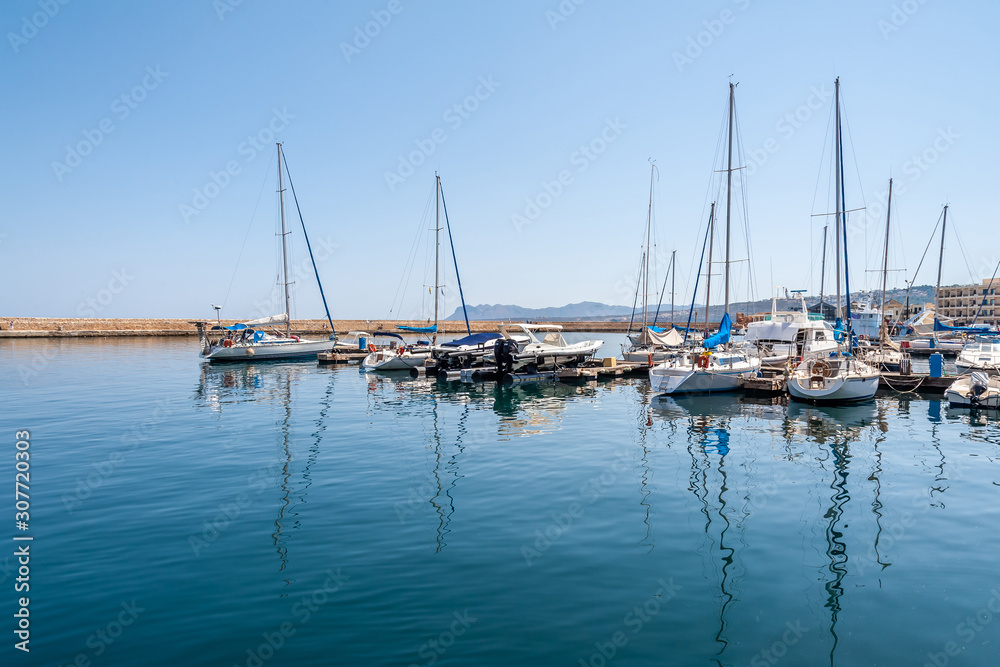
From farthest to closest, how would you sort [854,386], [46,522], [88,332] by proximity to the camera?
1. [88,332]
2. [854,386]
3. [46,522]

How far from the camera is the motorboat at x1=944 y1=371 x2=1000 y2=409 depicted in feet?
80.9

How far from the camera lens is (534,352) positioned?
37656 millimetres

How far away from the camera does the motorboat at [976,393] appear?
24656 mm

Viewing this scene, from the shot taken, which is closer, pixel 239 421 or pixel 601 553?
pixel 601 553

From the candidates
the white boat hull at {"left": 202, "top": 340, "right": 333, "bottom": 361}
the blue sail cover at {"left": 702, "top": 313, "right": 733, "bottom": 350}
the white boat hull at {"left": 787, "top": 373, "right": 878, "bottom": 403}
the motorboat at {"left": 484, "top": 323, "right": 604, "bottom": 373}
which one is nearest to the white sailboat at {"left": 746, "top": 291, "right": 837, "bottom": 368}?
the blue sail cover at {"left": 702, "top": 313, "right": 733, "bottom": 350}

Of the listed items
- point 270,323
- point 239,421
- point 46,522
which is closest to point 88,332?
point 270,323

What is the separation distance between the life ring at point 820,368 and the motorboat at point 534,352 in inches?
569

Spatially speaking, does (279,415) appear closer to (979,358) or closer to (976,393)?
(976,393)

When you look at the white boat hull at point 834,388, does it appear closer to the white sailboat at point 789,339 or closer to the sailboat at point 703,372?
the sailboat at point 703,372

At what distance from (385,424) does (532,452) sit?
22.9 ft

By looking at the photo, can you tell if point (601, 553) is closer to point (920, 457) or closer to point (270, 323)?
point (920, 457)

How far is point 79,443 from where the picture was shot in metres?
18.0

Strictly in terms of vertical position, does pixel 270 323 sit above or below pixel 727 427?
above

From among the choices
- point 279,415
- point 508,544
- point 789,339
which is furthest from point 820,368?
point 279,415
